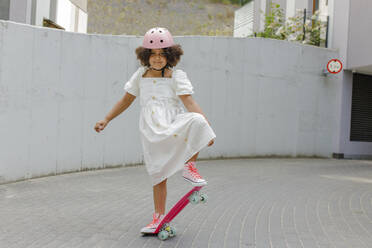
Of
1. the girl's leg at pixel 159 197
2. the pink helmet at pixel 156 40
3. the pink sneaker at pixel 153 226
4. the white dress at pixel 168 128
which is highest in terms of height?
the pink helmet at pixel 156 40

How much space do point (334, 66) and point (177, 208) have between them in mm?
10309

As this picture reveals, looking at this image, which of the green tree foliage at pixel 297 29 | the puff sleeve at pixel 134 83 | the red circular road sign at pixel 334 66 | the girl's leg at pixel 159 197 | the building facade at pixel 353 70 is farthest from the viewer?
the green tree foliage at pixel 297 29

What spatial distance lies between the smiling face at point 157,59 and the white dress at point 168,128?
13 centimetres

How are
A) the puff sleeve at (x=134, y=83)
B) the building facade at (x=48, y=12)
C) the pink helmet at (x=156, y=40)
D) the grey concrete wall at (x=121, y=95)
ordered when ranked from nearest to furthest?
1. the pink helmet at (x=156, y=40)
2. the puff sleeve at (x=134, y=83)
3. the grey concrete wall at (x=121, y=95)
4. the building facade at (x=48, y=12)

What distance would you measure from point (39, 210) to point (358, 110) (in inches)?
432

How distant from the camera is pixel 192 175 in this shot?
4.02 m

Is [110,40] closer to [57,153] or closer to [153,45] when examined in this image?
[57,153]

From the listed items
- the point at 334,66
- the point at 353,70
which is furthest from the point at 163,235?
the point at 353,70

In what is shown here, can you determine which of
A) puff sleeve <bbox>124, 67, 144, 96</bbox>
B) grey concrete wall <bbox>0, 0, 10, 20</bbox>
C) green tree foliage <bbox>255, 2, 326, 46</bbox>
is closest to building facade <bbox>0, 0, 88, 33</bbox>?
grey concrete wall <bbox>0, 0, 10, 20</bbox>

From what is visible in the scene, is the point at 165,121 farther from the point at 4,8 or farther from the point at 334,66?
the point at 4,8

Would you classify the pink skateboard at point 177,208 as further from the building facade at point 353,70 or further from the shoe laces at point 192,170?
the building facade at point 353,70

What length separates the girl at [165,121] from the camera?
4.07 metres

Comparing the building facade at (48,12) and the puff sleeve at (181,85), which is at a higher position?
the building facade at (48,12)

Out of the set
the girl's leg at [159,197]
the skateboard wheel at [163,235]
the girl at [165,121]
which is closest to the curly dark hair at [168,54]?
the girl at [165,121]
